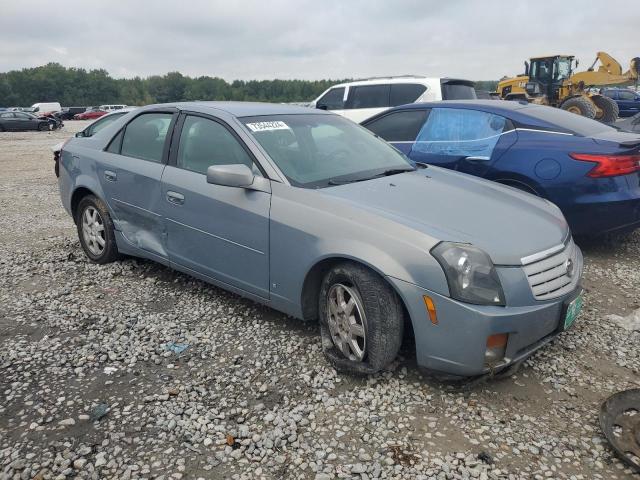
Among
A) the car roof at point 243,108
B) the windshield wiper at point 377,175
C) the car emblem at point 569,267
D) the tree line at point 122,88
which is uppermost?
the tree line at point 122,88

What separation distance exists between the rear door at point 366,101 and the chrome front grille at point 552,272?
23.5ft

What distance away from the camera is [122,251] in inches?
181

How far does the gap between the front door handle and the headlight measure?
2.03m

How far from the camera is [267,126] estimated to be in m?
3.72

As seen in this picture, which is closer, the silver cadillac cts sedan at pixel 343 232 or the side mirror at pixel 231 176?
the silver cadillac cts sedan at pixel 343 232

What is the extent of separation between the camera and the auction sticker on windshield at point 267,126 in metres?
3.65

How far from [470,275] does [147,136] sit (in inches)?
120

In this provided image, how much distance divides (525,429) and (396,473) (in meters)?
0.75

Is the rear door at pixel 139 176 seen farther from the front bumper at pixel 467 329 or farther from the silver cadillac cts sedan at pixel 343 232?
the front bumper at pixel 467 329

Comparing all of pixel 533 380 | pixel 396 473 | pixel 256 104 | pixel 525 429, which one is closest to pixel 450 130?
pixel 256 104

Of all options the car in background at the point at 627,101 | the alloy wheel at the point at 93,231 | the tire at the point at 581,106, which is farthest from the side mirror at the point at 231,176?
the car in background at the point at 627,101

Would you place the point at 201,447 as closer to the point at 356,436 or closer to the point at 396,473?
the point at 356,436

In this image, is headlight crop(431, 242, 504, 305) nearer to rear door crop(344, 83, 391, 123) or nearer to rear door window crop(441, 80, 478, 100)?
rear door window crop(441, 80, 478, 100)

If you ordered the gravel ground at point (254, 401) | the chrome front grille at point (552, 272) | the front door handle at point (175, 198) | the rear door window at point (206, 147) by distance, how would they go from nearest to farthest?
the gravel ground at point (254, 401), the chrome front grille at point (552, 272), the rear door window at point (206, 147), the front door handle at point (175, 198)
